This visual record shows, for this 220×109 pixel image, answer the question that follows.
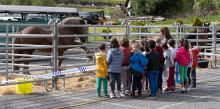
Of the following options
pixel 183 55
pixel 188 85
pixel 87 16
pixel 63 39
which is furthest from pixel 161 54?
pixel 87 16

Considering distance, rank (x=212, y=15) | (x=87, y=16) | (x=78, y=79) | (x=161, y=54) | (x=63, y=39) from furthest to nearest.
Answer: (x=212, y=15), (x=87, y=16), (x=63, y=39), (x=78, y=79), (x=161, y=54)

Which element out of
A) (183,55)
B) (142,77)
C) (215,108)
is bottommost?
(215,108)

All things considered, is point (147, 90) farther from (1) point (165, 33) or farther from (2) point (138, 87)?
(1) point (165, 33)

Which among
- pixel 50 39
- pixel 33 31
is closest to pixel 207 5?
pixel 50 39

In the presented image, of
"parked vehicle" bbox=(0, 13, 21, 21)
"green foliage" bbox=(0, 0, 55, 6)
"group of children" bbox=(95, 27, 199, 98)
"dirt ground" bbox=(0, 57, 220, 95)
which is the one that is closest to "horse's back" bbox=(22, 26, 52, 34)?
"dirt ground" bbox=(0, 57, 220, 95)

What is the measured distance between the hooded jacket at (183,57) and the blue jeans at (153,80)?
0.94 m

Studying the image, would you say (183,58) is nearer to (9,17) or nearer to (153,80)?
(153,80)

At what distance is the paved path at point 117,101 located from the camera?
714 centimetres

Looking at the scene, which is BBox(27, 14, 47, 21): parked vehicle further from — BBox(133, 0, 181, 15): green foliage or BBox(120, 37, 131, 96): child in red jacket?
BBox(133, 0, 181, 15): green foliage

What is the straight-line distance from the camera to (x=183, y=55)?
8859mm

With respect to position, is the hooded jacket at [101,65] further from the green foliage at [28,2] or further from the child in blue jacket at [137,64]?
the green foliage at [28,2]

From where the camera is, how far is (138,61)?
7.96 meters

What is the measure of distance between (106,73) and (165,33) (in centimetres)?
242

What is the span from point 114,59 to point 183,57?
2058 millimetres
